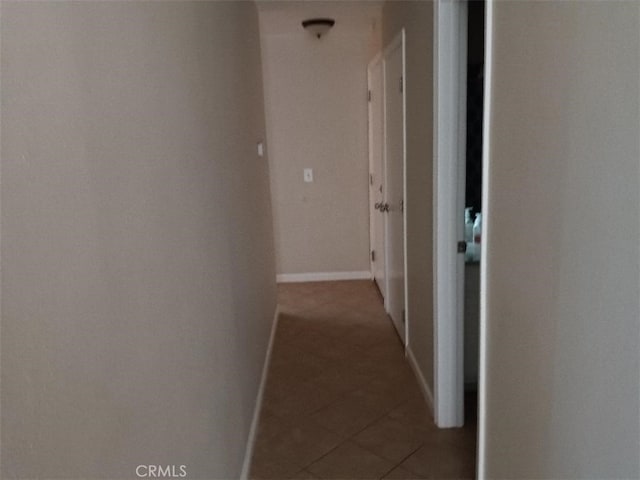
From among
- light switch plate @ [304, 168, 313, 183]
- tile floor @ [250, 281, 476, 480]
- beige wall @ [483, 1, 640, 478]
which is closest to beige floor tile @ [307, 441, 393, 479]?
tile floor @ [250, 281, 476, 480]

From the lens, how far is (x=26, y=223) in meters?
0.74

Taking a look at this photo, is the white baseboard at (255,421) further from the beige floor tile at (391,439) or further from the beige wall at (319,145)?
the beige wall at (319,145)

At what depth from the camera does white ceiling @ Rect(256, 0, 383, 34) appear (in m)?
3.83

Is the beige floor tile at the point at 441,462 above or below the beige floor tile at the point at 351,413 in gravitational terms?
below

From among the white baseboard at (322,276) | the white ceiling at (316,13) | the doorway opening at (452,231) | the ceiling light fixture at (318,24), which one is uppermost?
the white ceiling at (316,13)

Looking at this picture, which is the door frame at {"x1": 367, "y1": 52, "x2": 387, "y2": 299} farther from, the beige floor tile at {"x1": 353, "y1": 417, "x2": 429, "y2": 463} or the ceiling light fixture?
the beige floor tile at {"x1": 353, "y1": 417, "x2": 429, "y2": 463}

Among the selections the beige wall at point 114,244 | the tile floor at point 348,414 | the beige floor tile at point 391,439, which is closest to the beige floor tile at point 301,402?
the tile floor at point 348,414

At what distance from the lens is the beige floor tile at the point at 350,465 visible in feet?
7.62

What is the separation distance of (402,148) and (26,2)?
8.84 feet

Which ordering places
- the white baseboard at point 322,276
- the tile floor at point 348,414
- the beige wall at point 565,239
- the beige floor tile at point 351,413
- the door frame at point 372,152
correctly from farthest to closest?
the white baseboard at point 322,276
the door frame at point 372,152
the beige floor tile at point 351,413
the tile floor at point 348,414
the beige wall at point 565,239

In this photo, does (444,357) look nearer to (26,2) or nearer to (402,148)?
(402,148)

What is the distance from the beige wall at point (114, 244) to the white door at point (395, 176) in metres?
1.49

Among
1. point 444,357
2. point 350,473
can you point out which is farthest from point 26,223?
point 444,357

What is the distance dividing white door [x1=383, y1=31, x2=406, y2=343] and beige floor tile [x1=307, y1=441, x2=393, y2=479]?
1272 mm
